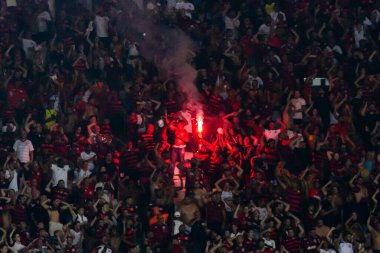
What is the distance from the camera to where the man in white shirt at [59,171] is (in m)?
28.1

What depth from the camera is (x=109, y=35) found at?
32156 millimetres

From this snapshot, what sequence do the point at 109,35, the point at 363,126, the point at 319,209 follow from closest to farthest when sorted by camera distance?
the point at 319,209 < the point at 363,126 < the point at 109,35

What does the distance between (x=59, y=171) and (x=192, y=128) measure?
3096mm

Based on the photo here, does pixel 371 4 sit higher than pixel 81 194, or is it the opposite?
pixel 371 4

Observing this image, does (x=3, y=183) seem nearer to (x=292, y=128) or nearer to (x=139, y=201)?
(x=139, y=201)

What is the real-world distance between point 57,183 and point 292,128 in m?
5.12

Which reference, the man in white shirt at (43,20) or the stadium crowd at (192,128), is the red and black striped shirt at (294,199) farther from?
the man in white shirt at (43,20)

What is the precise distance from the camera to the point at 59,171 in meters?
28.1

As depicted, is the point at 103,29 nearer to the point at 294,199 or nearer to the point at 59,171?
the point at 59,171

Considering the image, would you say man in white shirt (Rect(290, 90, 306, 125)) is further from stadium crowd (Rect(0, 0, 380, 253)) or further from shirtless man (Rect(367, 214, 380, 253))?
shirtless man (Rect(367, 214, 380, 253))

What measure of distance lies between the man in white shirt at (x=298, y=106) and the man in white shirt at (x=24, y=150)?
5.69 metres

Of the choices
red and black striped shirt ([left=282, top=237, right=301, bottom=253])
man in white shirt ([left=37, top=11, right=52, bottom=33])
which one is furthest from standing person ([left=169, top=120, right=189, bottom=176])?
man in white shirt ([left=37, top=11, right=52, bottom=33])

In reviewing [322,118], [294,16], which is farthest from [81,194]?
[294,16]

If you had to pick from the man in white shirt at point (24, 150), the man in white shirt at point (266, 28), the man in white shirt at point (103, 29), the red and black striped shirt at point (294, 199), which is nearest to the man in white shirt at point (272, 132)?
the red and black striped shirt at point (294, 199)
